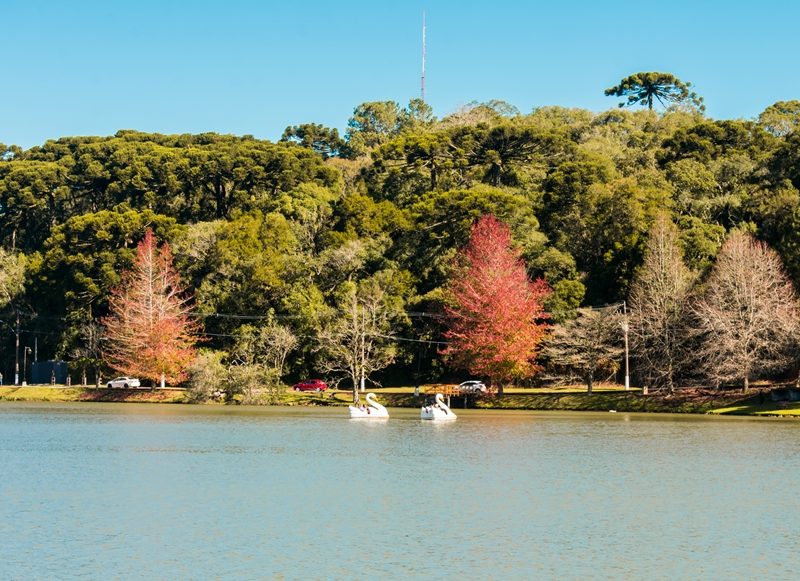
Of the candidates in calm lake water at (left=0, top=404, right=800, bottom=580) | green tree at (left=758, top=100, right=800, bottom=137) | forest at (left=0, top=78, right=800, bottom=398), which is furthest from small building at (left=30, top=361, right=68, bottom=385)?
green tree at (left=758, top=100, right=800, bottom=137)

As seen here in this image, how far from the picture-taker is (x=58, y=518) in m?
30.4

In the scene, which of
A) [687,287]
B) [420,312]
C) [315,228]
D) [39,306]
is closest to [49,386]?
[39,306]

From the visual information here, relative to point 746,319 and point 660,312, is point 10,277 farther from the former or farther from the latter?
point 746,319

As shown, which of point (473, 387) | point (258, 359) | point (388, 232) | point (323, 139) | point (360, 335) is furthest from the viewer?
point (323, 139)

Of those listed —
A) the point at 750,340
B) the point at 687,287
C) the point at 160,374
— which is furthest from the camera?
the point at 160,374

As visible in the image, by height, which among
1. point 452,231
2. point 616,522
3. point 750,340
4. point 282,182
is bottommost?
point 616,522

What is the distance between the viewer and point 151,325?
91.1 m

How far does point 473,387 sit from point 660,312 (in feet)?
56.6

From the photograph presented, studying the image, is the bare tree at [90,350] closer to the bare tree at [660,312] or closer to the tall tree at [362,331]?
the tall tree at [362,331]

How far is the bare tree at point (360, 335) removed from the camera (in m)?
88.1

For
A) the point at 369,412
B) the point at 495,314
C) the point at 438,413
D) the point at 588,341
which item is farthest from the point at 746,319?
the point at 369,412

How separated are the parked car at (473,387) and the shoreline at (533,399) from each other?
Result: 653 millimetres

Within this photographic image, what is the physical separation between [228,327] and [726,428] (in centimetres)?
4822

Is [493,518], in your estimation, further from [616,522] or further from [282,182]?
[282,182]
